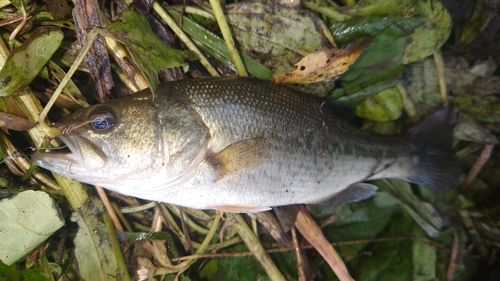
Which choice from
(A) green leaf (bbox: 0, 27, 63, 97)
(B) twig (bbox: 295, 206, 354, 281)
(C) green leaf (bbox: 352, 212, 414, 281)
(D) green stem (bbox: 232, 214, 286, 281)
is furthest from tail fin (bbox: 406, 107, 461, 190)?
(A) green leaf (bbox: 0, 27, 63, 97)

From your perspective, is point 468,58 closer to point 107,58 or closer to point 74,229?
point 107,58

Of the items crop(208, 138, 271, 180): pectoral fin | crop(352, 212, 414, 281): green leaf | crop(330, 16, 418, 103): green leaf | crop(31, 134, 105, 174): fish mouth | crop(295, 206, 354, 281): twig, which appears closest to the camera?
crop(31, 134, 105, 174): fish mouth

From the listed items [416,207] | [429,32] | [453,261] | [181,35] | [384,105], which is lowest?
[453,261]

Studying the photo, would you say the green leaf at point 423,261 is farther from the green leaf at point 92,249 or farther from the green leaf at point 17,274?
the green leaf at point 17,274

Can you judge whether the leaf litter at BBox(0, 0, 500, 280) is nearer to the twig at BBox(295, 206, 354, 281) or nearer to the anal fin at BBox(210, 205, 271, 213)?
the twig at BBox(295, 206, 354, 281)

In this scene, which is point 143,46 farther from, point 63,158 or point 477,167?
point 477,167

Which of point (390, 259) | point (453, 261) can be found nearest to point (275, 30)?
point (390, 259)
